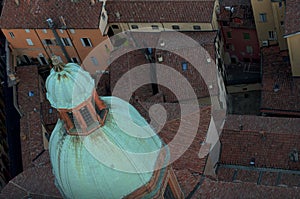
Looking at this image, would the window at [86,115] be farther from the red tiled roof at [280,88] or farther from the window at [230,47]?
the window at [230,47]

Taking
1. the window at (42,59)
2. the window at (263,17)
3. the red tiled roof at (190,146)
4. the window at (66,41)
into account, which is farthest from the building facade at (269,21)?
the window at (42,59)

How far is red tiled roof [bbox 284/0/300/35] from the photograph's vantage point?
2112 inches

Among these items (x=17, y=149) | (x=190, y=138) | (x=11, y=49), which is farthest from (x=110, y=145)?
(x=11, y=49)

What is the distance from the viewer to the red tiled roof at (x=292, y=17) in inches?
2112

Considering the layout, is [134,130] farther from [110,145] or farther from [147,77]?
[147,77]

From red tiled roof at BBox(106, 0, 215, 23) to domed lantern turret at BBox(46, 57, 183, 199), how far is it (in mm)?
25827

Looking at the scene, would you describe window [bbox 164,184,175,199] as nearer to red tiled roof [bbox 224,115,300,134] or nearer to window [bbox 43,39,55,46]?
red tiled roof [bbox 224,115,300,134]

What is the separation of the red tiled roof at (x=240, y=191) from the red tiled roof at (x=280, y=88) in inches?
541

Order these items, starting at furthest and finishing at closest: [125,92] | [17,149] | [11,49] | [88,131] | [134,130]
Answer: [11,49] < [17,149] < [125,92] < [134,130] < [88,131]

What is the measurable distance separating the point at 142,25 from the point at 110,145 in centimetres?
3063

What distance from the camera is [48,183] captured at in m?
48.1

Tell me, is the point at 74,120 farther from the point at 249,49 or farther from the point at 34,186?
the point at 249,49

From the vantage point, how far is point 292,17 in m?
54.4

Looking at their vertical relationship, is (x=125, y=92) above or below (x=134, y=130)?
below
